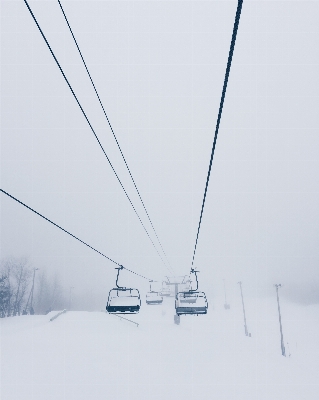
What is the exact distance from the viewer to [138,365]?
20.0 meters

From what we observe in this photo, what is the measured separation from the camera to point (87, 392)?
1570 centimetres

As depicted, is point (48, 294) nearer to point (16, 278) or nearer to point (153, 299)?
point (16, 278)

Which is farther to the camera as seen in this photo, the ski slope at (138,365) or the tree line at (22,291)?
the tree line at (22,291)

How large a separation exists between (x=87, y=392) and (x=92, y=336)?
9018 mm

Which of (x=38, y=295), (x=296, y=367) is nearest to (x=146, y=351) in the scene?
(x=296, y=367)

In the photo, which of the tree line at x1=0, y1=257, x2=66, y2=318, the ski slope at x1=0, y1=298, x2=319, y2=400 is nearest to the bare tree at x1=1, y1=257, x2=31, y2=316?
the tree line at x1=0, y1=257, x2=66, y2=318

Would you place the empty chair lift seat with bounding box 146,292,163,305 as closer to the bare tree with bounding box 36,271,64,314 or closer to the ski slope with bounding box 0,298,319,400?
the ski slope with bounding box 0,298,319,400

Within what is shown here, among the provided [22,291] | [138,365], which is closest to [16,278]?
[22,291]

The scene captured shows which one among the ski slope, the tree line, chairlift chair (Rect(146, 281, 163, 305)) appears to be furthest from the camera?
the tree line

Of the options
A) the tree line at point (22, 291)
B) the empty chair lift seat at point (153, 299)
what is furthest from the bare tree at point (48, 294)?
the empty chair lift seat at point (153, 299)

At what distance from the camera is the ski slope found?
16.2 m

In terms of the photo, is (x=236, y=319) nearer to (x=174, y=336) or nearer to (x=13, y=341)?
(x=174, y=336)

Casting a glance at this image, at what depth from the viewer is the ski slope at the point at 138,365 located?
53.1 feet

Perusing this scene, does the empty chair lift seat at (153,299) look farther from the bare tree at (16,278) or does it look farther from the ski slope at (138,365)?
the bare tree at (16,278)
